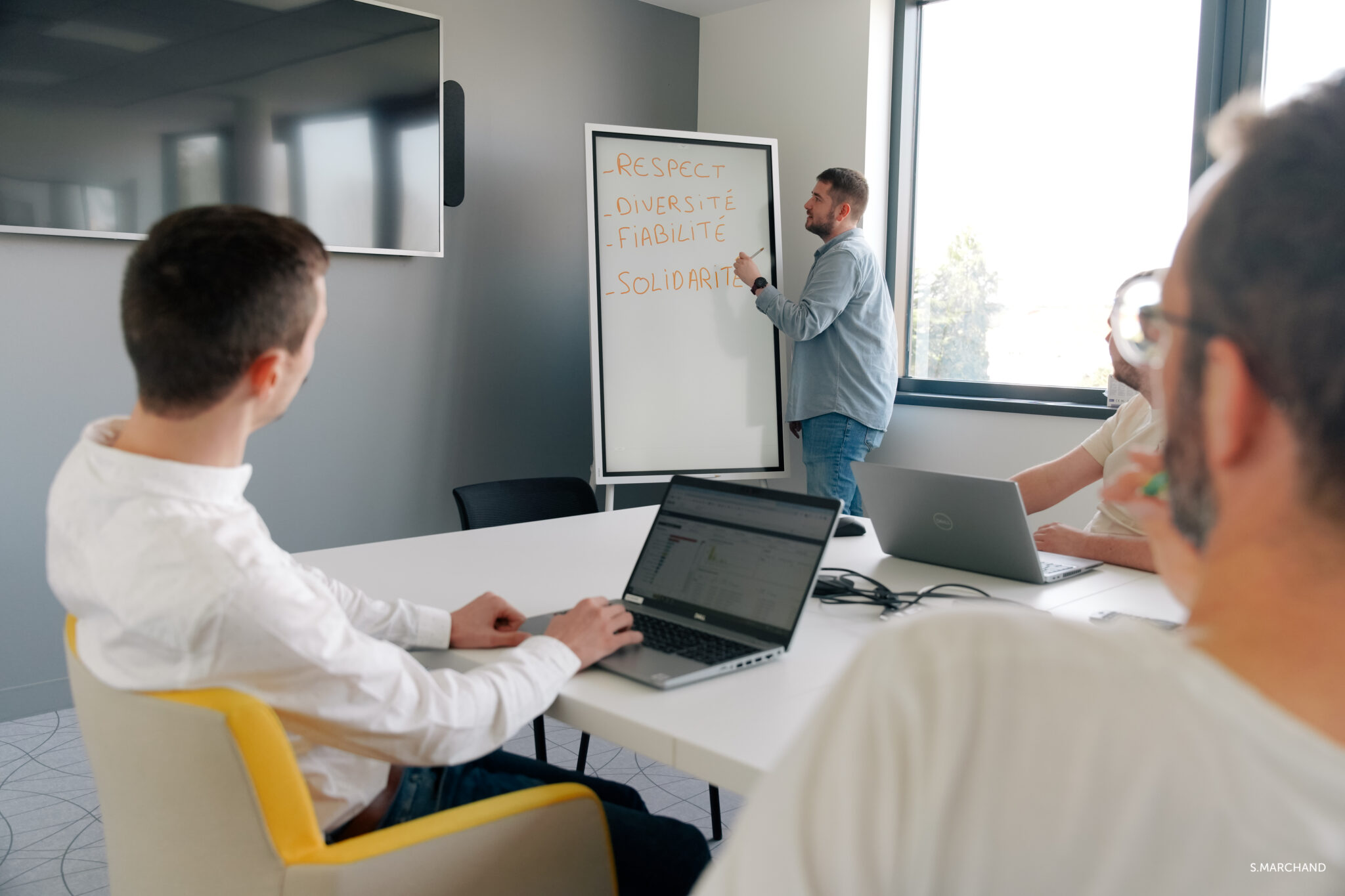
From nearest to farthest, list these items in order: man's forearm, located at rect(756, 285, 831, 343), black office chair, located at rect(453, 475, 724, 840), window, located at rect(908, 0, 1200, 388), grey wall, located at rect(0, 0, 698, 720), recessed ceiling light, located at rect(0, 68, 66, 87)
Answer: black office chair, located at rect(453, 475, 724, 840) → recessed ceiling light, located at rect(0, 68, 66, 87) → grey wall, located at rect(0, 0, 698, 720) → window, located at rect(908, 0, 1200, 388) → man's forearm, located at rect(756, 285, 831, 343)

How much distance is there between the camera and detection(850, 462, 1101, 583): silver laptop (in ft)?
5.43

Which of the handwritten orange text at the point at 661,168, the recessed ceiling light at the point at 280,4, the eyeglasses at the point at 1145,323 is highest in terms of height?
the recessed ceiling light at the point at 280,4

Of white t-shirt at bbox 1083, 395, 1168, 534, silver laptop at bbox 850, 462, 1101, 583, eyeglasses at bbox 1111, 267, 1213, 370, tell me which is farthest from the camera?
white t-shirt at bbox 1083, 395, 1168, 534

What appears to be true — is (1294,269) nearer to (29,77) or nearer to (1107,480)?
(1107,480)

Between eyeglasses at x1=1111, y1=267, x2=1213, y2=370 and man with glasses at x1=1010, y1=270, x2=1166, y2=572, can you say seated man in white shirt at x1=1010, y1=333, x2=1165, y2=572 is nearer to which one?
man with glasses at x1=1010, y1=270, x2=1166, y2=572

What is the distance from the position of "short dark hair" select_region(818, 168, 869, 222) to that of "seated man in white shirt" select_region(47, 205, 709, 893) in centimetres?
302

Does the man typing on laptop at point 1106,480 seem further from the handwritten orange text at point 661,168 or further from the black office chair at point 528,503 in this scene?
the handwritten orange text at point 661,168

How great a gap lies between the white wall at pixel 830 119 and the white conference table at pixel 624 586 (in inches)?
74.3

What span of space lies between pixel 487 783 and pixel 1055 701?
1.05 meters

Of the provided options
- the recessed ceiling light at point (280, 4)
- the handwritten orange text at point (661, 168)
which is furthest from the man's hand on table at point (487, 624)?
the handwritten orange text at point (661, 168)

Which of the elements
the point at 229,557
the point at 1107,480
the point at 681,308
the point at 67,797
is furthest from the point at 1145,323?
the point at 681,308

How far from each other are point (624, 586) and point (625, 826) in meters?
0.46

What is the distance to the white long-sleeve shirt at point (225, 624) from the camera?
92cm

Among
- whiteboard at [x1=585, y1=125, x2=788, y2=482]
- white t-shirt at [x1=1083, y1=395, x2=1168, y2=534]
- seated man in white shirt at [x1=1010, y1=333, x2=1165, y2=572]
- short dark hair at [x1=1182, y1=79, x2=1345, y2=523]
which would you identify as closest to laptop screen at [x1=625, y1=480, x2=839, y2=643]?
seated man in white shirt at [x1=1010, y1=333, x2=1165, y2=572]
